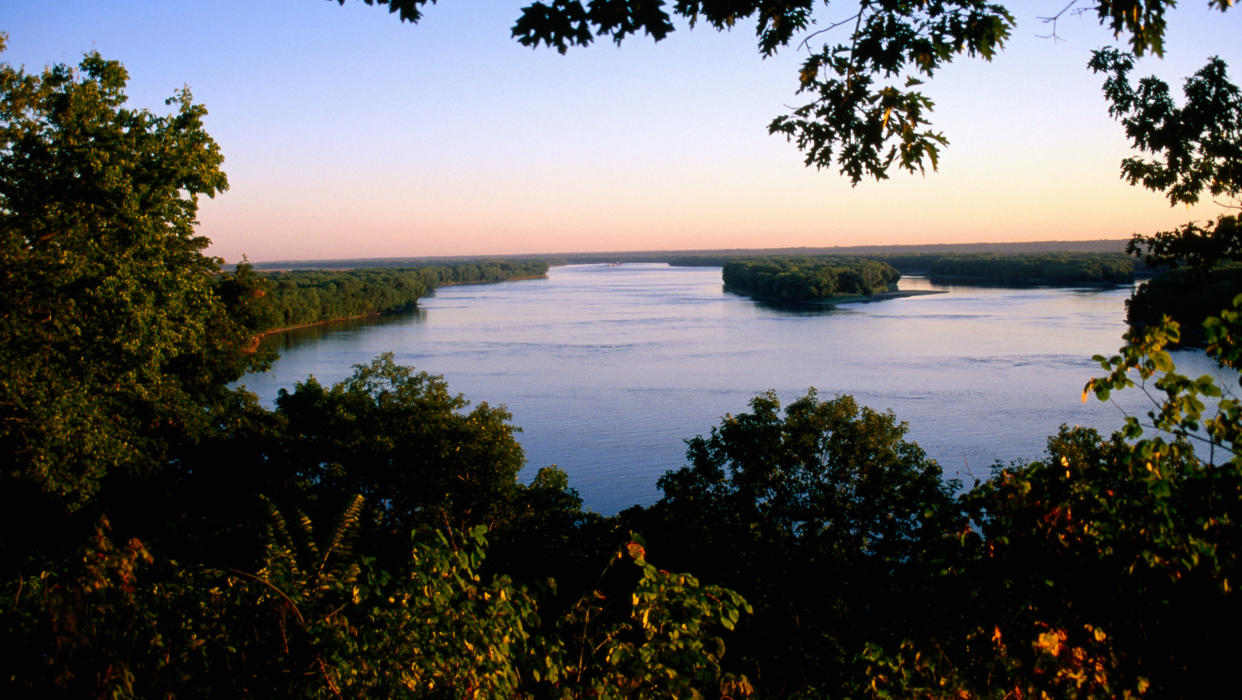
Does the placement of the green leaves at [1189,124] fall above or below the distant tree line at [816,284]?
above

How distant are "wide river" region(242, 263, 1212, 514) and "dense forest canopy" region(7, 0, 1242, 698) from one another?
2901 mm

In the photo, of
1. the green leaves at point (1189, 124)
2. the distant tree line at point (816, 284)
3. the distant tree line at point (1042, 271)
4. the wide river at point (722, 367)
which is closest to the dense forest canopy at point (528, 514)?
the green leaves at point (1189, 124)

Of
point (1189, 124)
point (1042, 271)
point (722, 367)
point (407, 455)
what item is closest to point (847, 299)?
point (1042, 271)

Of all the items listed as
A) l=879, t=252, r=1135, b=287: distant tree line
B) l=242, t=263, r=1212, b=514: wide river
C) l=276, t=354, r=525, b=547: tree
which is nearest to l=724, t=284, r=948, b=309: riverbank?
l=242, t=263, r=1212, b=514: wide river

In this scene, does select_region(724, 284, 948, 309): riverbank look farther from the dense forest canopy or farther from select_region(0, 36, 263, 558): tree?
select_region(0, 36, 263, 558): tree

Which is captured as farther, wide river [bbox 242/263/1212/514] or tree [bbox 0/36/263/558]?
wide river [bbox 242/263/1212/514]

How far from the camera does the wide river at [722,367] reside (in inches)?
730

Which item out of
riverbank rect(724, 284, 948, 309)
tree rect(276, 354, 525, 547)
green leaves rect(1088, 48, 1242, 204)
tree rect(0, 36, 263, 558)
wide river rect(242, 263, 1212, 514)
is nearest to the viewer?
green leaves rect(1088, 48, 1242, 204)

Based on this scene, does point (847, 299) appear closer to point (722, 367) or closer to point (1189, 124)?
point (722, 367)

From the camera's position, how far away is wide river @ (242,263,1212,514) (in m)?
18.5

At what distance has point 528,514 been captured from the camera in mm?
10953

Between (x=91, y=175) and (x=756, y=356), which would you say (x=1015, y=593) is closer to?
(x=91, y=175)

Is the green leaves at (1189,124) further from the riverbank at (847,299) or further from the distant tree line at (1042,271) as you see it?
the distant tree line at (1042,271)

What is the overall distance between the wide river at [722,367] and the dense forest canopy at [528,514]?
290cm
